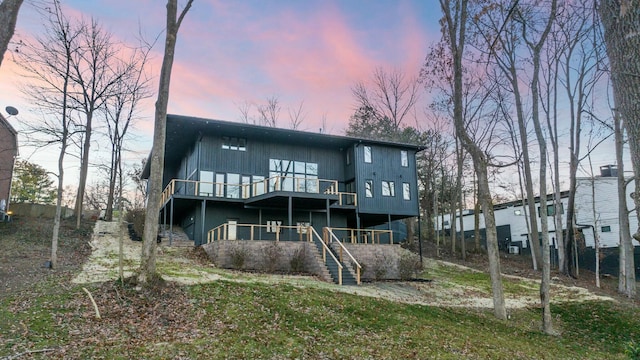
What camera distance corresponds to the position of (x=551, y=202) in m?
32.3

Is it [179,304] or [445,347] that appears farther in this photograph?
[179,304]

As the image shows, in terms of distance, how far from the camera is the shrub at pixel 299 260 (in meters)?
17.8

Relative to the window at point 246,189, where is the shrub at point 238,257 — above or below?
below

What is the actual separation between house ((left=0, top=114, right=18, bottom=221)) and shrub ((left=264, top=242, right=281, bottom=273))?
1581 centimetres

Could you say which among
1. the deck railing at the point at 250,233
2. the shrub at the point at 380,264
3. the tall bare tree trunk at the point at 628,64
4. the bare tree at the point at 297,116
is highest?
the bare tree at the point at 297,116

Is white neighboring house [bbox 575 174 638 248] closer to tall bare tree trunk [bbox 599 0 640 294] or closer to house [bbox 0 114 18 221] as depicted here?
tall bare tree trunk [bbox 599 0 640 294]

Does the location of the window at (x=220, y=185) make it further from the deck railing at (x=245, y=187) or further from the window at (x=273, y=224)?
the window at (x=273, y=224)

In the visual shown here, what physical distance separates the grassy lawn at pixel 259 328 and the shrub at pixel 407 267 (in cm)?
545

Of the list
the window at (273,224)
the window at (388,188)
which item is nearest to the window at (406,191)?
the window at (388,188)

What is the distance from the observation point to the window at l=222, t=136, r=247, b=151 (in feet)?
76.1

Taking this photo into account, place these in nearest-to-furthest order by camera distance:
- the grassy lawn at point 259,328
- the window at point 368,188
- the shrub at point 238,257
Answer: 1. the grassy lawn at point 259,328
2. the shrub at point 238,257
3. the window at point 368,188

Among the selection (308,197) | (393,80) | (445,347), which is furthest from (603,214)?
(445,347)

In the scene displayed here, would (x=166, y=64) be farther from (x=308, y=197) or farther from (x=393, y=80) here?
(x=393, y=80)

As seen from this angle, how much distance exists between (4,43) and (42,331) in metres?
5.00
